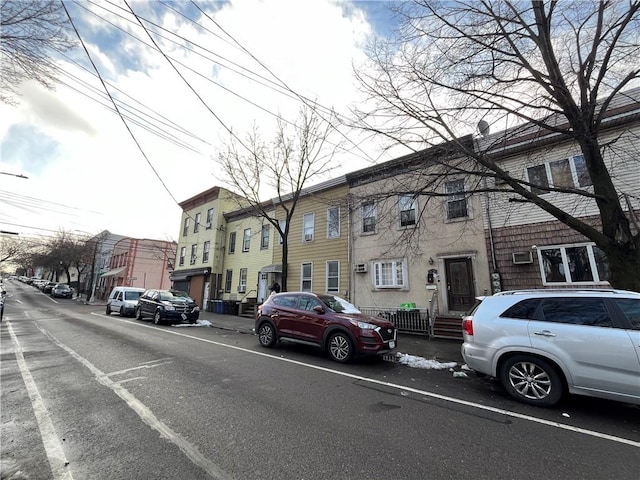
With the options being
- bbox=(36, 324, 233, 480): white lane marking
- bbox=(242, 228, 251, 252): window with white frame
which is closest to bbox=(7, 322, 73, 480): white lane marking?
bbox=(36, 324, 233, 480): white lane marking

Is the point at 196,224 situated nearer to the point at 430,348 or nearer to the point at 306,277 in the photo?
the point at 306,277

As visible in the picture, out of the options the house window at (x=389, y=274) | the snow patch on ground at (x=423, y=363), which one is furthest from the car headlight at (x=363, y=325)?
the house window at (x=389, y=274)

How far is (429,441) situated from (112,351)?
8.05 m

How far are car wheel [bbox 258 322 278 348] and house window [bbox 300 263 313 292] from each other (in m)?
7.70

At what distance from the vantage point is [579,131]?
244 inches

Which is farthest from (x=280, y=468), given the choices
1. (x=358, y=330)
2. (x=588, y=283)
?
(x=588, y=283)

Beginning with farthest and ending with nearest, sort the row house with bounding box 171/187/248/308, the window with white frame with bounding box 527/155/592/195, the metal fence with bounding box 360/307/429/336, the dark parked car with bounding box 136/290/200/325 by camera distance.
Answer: the row house with bounding box 171/187/248/308 < the dark parked car with bounding box 136/290/200/325 < the metal fence with bounding box 360/307/429/336 < the window with white frame with bounding box 527/155/592/195

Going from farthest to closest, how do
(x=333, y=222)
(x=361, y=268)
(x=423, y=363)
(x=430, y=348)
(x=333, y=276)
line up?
(x=333, y=222) → (x=333, y=276) → (x=361, y=268) → (x=430, y=348) → (x=423, y=363)

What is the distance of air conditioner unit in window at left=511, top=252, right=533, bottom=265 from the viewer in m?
10.1

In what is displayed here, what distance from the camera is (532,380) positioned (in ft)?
15.2

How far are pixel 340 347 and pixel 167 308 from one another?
10.0 metres

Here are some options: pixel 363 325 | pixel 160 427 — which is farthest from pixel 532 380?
pixel 160 427

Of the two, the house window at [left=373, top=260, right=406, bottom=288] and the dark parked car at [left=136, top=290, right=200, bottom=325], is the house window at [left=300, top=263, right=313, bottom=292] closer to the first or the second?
the house window at [left=373, top=260, right=406, bottom=288]

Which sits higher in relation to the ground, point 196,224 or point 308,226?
point 196,224
